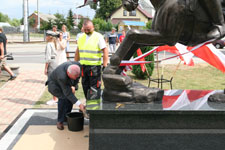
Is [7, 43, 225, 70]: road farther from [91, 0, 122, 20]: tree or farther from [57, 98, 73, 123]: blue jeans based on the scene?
[91, 0, 122, 20]: tree

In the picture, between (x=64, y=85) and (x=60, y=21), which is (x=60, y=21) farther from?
(x=64, y=85)

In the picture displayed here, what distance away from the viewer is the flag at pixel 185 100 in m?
3.06

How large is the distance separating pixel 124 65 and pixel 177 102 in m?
0.83

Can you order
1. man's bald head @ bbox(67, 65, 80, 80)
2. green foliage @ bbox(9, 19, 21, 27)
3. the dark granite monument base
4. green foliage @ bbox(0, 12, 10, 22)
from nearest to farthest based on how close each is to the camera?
the dark granite monument base → man's bald head @ bbox(67, 65, 80, 80) → green foliage @ bbox(0, 12, 10, 22) → green foliage @ bbox(9, 19, 21, 27)

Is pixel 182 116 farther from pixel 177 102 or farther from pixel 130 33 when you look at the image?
pixel 130 33

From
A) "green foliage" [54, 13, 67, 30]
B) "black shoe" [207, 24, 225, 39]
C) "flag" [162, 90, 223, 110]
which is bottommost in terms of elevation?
"flag" [162, 90, 223, 110]

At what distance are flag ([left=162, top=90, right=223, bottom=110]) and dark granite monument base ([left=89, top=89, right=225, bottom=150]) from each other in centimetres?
7

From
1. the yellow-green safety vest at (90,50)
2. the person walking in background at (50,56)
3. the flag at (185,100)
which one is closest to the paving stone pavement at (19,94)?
the person walking in background at (50,56)

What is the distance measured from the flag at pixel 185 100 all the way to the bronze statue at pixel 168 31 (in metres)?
0.23

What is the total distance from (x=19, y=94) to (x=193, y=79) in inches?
250

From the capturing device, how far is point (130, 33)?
125 inches

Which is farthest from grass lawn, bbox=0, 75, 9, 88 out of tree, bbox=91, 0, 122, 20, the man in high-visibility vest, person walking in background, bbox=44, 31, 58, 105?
tree, bbox=91, 0, 122, 20

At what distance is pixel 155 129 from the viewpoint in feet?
10.00

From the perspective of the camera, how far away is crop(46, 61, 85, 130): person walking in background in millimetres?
3988
